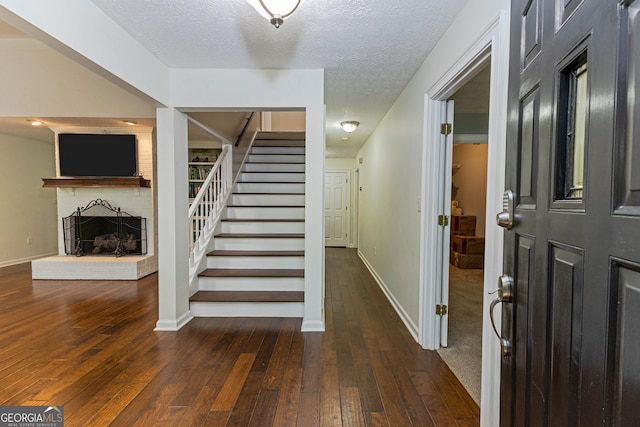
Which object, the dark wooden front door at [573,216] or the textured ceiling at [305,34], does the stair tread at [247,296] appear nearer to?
the textured ceiling at [305,34]

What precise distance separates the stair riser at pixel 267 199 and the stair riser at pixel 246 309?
1711 millimetres

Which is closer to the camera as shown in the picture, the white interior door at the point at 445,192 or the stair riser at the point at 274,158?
the white interior door at the point at 445,192

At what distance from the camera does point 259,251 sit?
366cm

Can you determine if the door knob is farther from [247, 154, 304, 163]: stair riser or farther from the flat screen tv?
the flat screen tv

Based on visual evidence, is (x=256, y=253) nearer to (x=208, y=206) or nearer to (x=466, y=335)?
(x=208, y=206)

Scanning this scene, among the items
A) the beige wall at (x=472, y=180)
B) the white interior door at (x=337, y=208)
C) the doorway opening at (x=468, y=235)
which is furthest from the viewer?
the white interior door at (x=337, y=208)

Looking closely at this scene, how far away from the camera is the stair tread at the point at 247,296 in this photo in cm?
302

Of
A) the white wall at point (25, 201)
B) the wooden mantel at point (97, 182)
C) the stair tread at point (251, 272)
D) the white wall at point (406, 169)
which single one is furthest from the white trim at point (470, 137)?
the white wall at point (25, 201)

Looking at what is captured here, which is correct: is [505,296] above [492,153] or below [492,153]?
below

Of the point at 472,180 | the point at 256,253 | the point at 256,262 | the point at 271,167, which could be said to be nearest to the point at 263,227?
the point at 256,253

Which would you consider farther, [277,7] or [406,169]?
[406,169]

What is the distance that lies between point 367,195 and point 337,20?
381cm

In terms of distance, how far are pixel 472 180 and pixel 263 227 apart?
4785mm

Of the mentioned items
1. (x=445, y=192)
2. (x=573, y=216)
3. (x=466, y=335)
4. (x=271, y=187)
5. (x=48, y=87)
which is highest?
(x=48, y=87)
